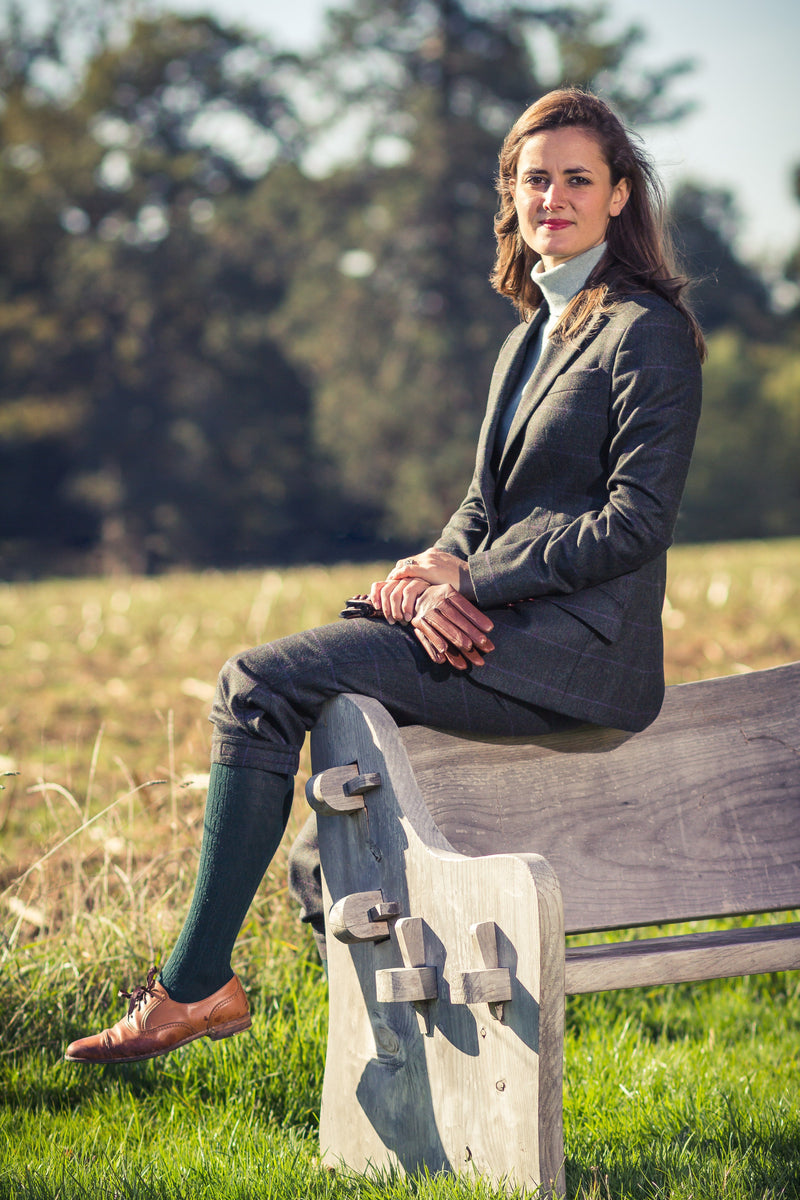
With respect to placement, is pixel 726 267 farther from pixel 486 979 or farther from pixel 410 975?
pixel 486 979

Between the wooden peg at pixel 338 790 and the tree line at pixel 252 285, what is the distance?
2825 cm

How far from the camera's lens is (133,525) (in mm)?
35125

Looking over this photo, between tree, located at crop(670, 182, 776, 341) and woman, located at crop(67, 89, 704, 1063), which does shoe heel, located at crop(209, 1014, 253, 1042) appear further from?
tree, located at crop(670, 182, 776, 341)

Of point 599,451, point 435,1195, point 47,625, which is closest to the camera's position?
point 435,1195

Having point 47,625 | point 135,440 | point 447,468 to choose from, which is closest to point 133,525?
→ point 135,440

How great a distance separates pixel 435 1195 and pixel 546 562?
1.07 meters

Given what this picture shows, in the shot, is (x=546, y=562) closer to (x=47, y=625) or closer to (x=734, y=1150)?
(x=734, y=1150)

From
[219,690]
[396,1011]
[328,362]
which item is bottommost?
[396,1011]

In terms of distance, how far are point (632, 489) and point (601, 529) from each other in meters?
0.10

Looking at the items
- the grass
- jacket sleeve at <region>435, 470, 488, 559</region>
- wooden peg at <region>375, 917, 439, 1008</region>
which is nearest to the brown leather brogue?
the grass

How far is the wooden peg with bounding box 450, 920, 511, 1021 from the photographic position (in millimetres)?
1834

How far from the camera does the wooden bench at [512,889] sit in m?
1.85

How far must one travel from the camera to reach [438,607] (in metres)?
2.30

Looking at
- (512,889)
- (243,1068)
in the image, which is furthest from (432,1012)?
(243,1068)
